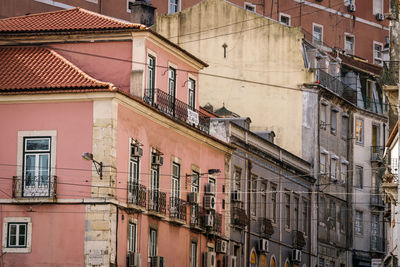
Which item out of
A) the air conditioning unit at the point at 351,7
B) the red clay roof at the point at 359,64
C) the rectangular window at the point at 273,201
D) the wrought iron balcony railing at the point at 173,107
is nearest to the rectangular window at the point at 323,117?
the red clay roof at the point at 359,64

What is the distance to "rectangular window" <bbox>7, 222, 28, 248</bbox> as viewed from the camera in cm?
4675

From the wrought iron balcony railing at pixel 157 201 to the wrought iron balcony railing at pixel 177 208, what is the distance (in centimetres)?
73

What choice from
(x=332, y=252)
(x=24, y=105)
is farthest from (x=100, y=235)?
(x=332, y=252)

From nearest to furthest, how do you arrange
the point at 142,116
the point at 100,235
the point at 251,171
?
1. the point at 100,235
2. the point at 142,116
3. the point at 251,171

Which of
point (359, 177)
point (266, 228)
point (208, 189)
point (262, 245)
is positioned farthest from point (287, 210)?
point (359, 177)

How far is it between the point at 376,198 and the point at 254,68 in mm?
13745

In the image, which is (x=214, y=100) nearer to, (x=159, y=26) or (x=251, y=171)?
(x=159, y=26)

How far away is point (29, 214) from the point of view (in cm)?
4700

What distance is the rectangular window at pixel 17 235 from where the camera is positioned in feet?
153

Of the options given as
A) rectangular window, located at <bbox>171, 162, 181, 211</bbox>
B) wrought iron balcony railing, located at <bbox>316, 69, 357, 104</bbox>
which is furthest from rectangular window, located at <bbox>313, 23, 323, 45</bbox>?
rectangular window, located at <bbox>171, 162, 181, 211</bbox>

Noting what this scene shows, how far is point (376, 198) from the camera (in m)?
81.5

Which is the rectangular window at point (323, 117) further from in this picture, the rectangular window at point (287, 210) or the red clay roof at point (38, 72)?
the red clay roof at point (38, 72)

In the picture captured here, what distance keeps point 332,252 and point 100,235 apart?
3176 cm

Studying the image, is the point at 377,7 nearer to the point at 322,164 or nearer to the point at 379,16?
the point at 379,16
